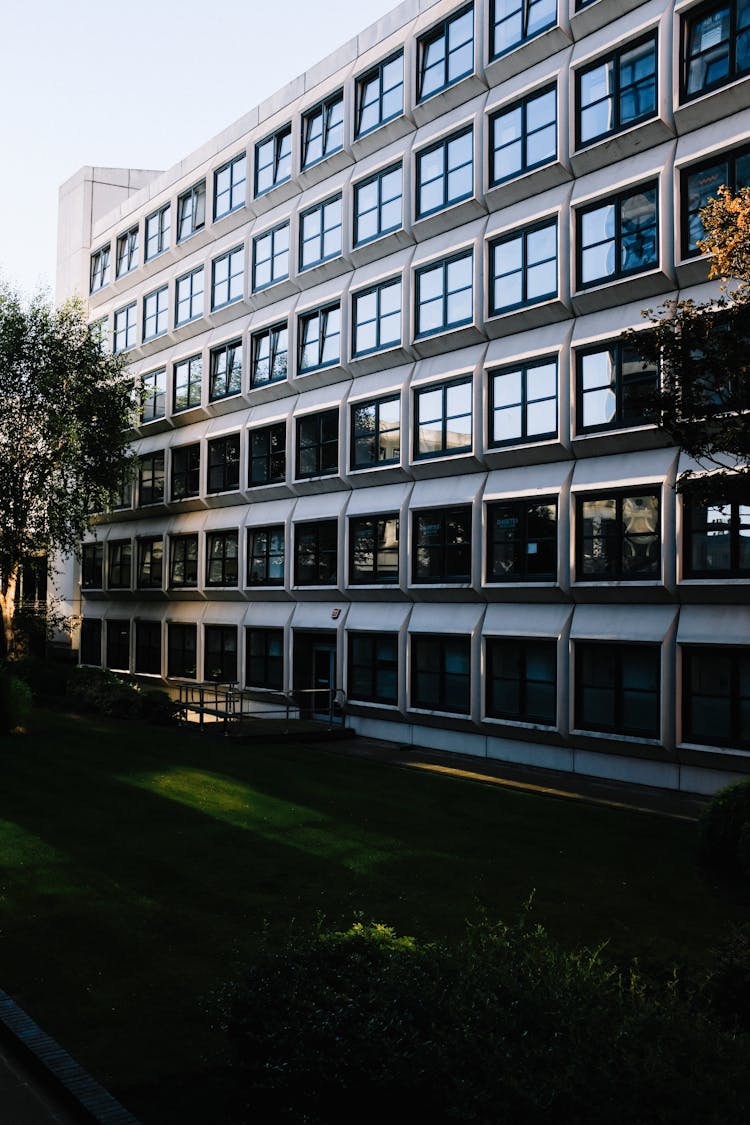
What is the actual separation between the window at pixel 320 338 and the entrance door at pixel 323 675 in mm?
9841

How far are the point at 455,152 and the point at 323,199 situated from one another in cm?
658

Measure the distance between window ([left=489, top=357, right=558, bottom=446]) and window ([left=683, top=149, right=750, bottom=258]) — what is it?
4.64 m

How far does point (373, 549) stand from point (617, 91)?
14.6m

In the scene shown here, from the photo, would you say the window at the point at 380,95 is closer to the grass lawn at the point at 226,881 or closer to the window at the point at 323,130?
the window at the point at 323,130

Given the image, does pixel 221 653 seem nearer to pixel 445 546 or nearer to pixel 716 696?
pixel 445 546

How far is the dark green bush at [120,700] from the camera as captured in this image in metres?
30.9

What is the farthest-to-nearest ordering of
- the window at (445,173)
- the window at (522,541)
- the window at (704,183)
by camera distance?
the window at (445,173)
the window at (522,541)
the window at (704,183)

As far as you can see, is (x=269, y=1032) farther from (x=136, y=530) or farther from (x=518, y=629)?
(x=136, y=530)

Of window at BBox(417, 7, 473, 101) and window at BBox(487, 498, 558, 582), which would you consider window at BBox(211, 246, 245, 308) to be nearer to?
window at BBox(417, 7, 473, 101)

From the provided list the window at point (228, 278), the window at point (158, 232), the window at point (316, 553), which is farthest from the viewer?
the window at point (158, 232)

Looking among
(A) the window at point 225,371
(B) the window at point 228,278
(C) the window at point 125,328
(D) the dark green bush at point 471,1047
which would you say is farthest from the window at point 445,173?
(D) the dark green bush at point 471,1047

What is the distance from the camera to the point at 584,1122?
5000 mm

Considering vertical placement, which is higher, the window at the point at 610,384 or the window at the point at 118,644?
the window at the point at 610,384

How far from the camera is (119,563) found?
46656 millimetres
